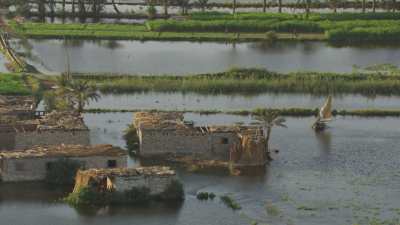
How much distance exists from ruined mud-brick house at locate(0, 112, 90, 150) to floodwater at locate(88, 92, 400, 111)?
10428 mm

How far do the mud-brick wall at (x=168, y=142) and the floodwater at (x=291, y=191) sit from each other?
276 centimetres

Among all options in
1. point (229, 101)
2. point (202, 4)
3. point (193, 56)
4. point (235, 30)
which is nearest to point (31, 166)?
point (229, 101)

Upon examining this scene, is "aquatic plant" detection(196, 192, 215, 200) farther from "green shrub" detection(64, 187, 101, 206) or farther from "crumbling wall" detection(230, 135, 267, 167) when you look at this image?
"crumbling wall" detection(230, 135, 267, 167)

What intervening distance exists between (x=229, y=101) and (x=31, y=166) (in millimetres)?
18582

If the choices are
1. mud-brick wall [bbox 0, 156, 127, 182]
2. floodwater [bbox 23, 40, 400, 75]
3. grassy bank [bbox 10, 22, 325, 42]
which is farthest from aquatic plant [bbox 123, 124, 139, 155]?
grassy bank [bbox 10, 22, 325, 42]

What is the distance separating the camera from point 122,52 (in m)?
81.4

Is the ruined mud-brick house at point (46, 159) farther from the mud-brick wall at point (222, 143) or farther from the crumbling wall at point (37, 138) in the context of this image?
the mud-brick wall at point (222, 143)

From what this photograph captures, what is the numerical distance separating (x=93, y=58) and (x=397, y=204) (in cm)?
3704

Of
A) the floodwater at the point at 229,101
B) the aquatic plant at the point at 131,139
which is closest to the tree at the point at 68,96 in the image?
the floodwater at the point at 229,101

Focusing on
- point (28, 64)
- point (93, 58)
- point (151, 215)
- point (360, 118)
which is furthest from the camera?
point (93, 58)

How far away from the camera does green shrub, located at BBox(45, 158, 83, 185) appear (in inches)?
1809

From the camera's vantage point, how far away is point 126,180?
4331 cm

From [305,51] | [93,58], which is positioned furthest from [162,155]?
[305,51]

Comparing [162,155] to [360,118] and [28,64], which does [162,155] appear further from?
[28,64]
